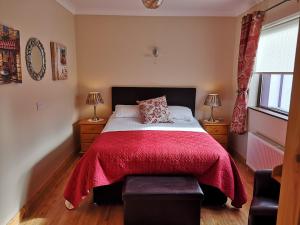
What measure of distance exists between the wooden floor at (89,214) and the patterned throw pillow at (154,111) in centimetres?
139

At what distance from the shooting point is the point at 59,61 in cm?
323

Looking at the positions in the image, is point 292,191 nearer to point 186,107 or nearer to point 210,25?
point 186,107

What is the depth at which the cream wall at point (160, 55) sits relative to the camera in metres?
4.00

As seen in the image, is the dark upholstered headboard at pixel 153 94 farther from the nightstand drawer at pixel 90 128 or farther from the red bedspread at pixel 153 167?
the red bedspread at pixel 153 167

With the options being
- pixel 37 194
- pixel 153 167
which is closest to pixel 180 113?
pixel 153 167

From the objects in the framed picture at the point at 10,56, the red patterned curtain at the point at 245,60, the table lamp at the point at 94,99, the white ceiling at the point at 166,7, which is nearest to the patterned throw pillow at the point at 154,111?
the table lamp at the point at 94,99

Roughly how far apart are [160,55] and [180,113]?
107cm

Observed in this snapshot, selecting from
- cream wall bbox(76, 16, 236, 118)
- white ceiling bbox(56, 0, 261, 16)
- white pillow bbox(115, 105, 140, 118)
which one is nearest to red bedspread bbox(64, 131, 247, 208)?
white pillow bbox(115, 105, 140, 118)

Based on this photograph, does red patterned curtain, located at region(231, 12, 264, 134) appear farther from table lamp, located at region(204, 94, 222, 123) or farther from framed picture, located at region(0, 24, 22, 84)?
framed picture, located at region(0, 24, 22, 84)

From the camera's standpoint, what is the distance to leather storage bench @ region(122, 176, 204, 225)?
2.02 m

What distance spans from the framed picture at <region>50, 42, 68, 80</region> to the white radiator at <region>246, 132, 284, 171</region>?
269 centimetres

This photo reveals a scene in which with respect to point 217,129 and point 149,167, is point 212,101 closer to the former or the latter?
point 217,129

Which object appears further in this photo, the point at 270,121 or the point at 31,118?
the point at 270,121

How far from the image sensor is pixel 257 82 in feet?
11.4
